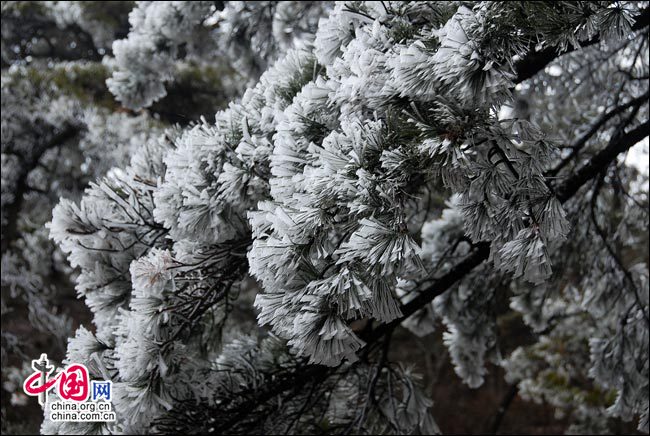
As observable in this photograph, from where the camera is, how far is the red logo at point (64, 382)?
2162mm

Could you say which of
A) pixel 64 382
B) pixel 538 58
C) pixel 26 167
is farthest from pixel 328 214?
pixel 26 167

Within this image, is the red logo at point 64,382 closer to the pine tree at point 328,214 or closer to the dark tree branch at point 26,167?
the pine tree at point 328,214

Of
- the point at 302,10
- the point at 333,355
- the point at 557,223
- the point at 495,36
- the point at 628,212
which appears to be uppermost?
the point at 302,10

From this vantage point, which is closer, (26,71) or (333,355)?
(333,355)

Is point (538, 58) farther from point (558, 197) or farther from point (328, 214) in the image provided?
point (328, 214)

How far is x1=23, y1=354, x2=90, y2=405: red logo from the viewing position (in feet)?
7.09

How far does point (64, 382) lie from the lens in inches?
88.3

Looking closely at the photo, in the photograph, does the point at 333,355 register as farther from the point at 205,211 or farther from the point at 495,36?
the point at 495,36

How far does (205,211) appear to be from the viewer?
1.97 m

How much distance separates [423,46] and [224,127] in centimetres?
85

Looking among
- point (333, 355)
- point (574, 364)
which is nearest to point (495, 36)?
point (333, 355)

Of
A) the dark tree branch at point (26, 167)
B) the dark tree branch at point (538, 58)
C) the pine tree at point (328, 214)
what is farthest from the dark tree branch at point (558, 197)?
the dark tree branch at point (26, 167)

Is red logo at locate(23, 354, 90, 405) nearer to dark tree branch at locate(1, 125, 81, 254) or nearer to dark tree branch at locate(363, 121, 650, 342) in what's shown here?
dark tree branch at locate(363, 121, 650, 342)

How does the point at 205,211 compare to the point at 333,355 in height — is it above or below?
above
